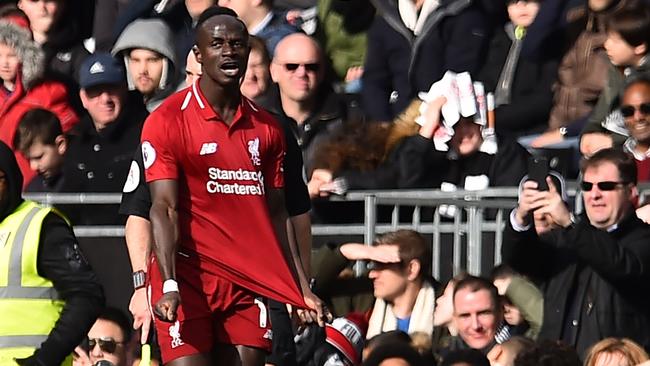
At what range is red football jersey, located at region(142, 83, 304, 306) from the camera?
8.73 m

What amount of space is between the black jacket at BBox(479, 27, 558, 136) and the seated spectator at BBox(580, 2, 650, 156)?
95 centimetres

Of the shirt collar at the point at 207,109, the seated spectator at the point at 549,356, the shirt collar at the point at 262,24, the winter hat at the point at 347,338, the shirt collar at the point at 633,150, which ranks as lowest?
the winter hat at the point at 347,338

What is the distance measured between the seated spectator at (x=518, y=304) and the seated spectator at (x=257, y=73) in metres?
2.43

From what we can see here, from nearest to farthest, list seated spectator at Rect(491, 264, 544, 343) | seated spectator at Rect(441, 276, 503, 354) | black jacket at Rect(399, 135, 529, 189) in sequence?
seated spectator at Rect(441, 276, 503, 354) → seated spectator at Rect(491, 264, 544, 343) → black jacket at Rect(399, 135, 529, 189)

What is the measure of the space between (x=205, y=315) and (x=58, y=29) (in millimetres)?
6911

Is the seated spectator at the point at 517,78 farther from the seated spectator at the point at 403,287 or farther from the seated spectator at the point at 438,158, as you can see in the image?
the seated spectator at the point at 403,287

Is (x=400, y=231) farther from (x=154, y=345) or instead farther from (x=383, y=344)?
(x=154, y=345)

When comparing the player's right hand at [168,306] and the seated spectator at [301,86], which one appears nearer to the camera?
the player's right hand at [168,306]

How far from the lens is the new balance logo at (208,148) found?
28.6 ft

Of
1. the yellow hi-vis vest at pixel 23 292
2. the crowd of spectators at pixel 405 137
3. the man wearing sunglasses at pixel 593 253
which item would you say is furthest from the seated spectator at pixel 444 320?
the yellow hi-vis vest at pixel 23 292

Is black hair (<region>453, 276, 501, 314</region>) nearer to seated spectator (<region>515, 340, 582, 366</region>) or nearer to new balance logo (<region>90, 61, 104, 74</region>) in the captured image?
seated spectator (<region>515, 340, 582, 366</region>)

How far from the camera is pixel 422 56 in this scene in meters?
13.8

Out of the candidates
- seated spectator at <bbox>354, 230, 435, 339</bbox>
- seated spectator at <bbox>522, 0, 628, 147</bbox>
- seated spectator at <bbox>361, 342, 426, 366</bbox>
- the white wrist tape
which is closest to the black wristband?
the white wrist tape

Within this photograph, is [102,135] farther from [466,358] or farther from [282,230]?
[282,230]
